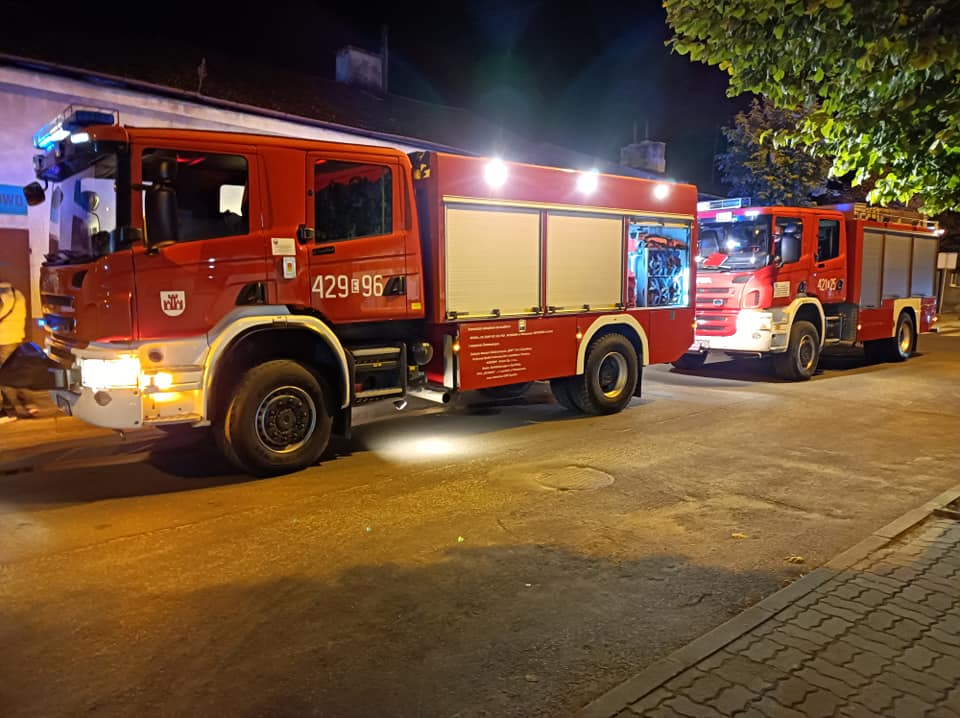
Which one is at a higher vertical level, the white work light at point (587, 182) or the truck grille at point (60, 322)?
the white work light at point (587, 182)

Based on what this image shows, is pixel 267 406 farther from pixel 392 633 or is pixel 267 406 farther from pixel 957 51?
pixel 957 51

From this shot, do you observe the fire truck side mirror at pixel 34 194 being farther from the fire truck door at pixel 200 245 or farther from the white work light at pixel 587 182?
the white work light at pixel 587 182

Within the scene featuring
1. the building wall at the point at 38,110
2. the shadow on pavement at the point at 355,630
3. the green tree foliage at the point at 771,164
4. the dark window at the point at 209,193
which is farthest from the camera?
the green tree foliage at the point at 771,164

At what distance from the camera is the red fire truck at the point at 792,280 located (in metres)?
12.1

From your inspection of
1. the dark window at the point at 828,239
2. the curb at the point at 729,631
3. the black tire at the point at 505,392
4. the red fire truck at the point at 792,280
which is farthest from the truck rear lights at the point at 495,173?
the dark window at the point at 828,239

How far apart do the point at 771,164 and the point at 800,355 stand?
39.1 ft

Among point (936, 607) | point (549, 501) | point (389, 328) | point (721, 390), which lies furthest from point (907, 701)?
point (721, 390)

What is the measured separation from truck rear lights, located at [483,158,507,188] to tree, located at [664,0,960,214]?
2.86 metres

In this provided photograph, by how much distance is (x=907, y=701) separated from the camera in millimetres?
2977

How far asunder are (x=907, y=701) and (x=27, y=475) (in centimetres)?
689

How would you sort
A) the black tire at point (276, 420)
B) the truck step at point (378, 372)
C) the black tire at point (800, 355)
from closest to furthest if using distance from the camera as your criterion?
the black tire at point (276, 420), the truck step at point (378, 372), the black tire at point (800, 355)

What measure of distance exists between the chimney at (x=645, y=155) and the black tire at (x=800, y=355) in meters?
13.4

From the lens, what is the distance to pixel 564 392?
9.35 metres

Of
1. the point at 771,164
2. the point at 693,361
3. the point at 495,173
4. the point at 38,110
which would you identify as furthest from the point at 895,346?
the point at 38,110
